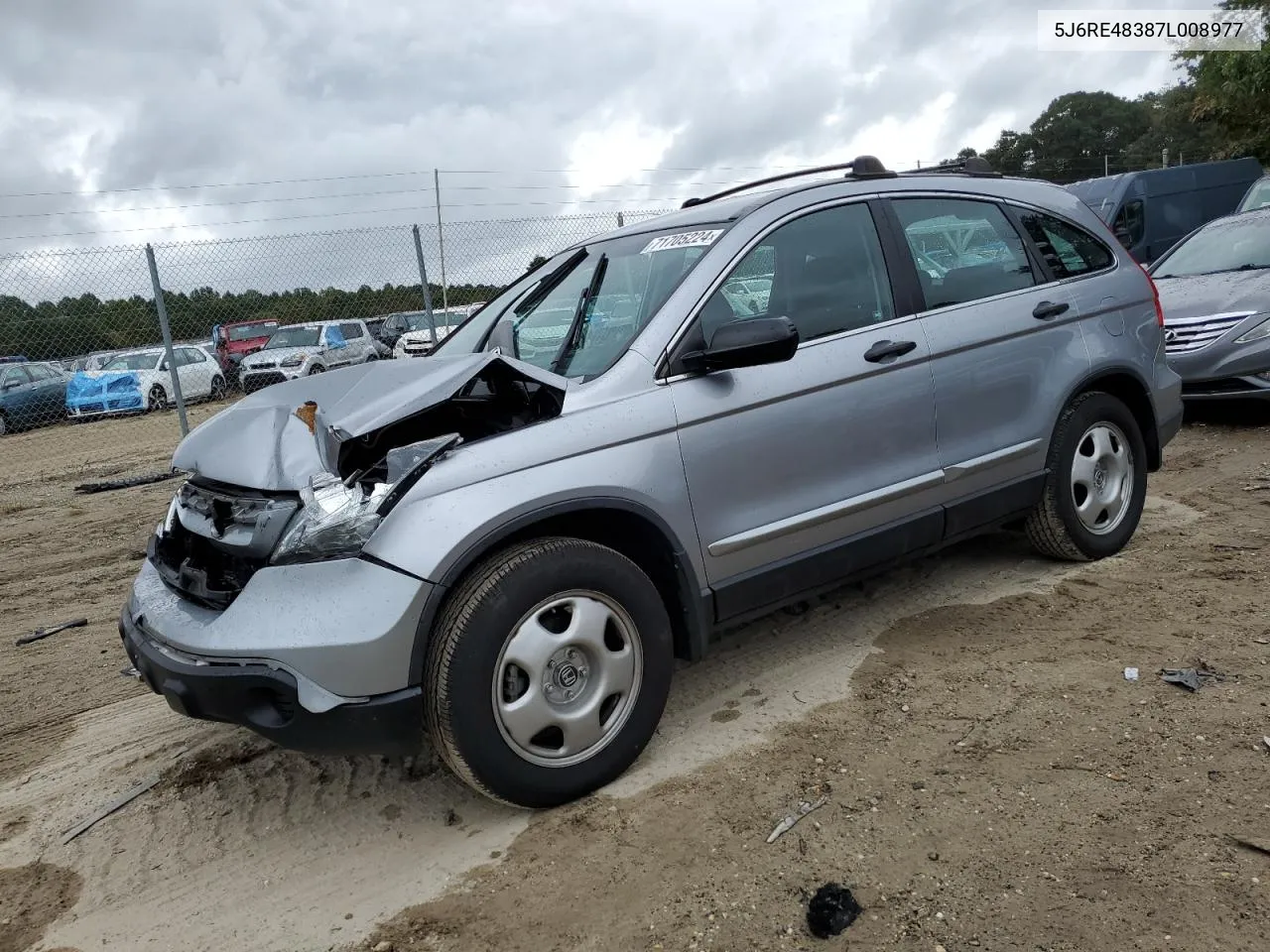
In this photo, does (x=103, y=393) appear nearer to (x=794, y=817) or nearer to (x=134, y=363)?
(x=134, y=363)

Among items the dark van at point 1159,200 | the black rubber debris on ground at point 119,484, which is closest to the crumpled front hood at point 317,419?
the black rubber debris on ground at point 119,484

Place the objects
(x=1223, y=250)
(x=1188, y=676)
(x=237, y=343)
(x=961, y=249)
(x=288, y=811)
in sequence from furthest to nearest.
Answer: (x=237, y=343) < (x=1223, y=250) < (x=961, y=249) < (x=1188, y=676) < (x=288, y=811)

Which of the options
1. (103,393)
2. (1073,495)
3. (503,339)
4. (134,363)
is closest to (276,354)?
(134,363)

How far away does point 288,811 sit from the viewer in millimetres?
3020

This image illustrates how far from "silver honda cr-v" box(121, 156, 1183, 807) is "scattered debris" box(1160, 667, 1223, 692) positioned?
91 cm

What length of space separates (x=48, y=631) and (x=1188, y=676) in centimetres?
536

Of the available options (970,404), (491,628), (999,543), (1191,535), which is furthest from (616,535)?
(1191,535)

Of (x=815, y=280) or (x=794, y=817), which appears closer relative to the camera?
(x=794, y=817)

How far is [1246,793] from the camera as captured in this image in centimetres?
256

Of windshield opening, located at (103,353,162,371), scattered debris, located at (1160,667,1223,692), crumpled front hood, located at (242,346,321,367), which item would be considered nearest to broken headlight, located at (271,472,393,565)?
scattered debris, located at (1160,667,1223,692)

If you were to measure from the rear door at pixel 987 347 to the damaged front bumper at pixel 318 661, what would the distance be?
227 centimetres

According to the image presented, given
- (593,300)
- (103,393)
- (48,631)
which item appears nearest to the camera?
(593,300)

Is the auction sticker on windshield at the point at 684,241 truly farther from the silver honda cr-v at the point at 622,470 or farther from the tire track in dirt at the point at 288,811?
the tire track in dirt at the point at 288,811

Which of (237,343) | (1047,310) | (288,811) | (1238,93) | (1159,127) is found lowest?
(288,811)
